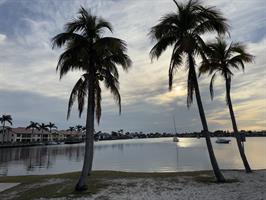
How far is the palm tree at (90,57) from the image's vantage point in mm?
15867

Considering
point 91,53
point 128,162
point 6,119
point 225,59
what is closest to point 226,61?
point 225,59

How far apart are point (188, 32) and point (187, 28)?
288 millimetres

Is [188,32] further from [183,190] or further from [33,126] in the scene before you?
[33,126]

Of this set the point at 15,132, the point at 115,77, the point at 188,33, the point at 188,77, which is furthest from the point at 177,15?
the point at 15,132

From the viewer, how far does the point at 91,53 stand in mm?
16531

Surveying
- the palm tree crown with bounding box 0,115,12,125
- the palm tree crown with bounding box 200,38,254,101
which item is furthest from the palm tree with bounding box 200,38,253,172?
the palm tree crown with bounding box 0,115,12,125

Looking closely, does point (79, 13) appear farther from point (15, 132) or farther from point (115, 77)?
point (15, 132)

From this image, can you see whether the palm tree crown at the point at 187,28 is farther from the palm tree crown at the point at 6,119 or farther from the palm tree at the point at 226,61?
the palm tree crown at the point at 6,119

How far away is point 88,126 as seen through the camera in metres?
16.5

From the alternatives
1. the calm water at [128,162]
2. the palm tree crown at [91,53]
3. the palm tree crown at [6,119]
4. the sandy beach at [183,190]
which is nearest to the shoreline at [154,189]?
the sandy beach at [183,190]

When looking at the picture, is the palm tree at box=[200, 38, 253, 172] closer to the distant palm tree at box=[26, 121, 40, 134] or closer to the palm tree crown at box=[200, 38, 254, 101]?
the palm tree crown at box=[200, 38, 254, 101]

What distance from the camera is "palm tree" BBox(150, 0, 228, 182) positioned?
17062 millimetres

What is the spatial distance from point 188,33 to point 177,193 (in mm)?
8756

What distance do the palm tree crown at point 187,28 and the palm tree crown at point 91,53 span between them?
8.71 ft
